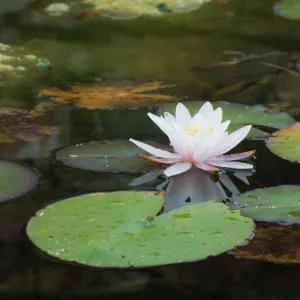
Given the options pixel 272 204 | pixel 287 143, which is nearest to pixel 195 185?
pixel 272 204

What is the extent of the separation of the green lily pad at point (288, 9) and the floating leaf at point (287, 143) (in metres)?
1.38

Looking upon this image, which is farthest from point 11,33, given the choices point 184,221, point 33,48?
point 184,221

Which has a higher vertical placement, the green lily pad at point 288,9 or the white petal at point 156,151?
the white petal at point 156,151

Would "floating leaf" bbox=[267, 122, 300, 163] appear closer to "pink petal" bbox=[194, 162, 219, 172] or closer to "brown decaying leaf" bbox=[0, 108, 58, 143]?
"pink petal" bbox=[194, 162, 219, 172]

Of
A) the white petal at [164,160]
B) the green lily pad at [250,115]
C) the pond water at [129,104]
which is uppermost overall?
the white petal at [164,160]

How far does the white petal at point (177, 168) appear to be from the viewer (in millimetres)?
1237

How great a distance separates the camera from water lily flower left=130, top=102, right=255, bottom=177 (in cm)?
124

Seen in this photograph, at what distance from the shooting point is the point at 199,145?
48.6 inches

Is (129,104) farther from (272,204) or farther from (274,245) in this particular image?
(274,245)

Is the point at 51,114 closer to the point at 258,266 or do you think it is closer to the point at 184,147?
the point at 184,147

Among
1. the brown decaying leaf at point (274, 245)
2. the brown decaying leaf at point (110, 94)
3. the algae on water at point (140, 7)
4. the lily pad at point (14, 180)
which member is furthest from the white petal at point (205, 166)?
the algae on water at point (140, 7)

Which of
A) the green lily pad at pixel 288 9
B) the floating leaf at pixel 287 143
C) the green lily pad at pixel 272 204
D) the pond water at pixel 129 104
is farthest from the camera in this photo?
the green lily pad at pixel 288 9

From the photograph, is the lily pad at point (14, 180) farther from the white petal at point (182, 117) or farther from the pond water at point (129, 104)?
the white petal at point (182, 117)

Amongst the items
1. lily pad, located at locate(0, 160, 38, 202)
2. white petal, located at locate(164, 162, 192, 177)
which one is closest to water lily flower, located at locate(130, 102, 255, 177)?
white petal, located at locate(164, 162, 192, 177)
